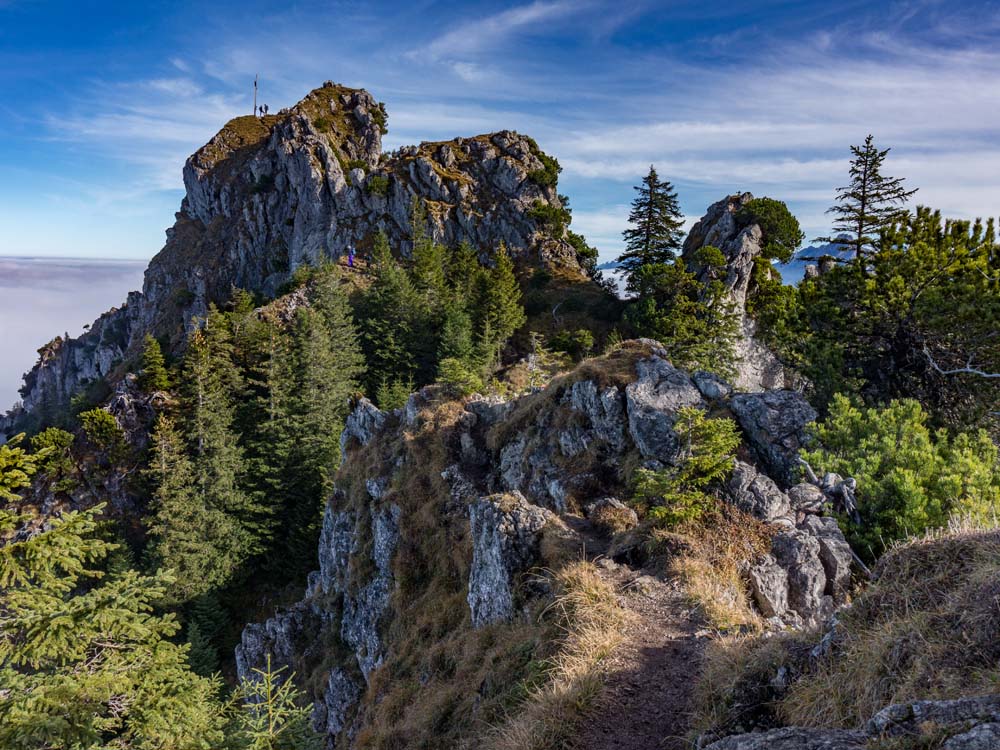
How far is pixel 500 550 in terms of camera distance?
13.0 metres

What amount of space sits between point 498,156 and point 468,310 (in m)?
33.9

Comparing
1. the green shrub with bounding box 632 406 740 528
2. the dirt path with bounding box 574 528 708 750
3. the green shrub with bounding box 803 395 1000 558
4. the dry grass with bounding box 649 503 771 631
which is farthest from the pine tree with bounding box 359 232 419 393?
the dirt path with bounding box 574 528 708 750

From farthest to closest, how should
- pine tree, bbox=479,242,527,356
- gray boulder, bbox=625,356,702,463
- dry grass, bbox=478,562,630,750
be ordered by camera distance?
pine tree, bbox=479,242,527,356, gray boulder, bbox=625,356,702,463, dry grass, bbox=478,562,630,750

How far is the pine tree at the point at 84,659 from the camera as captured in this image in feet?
24.1

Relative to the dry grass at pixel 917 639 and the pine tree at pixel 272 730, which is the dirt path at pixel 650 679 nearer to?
the dry grass at pixel 917 639

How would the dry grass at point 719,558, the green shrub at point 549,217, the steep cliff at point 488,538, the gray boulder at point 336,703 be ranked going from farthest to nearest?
the green shrub at point 549,217 → the gray boulder at point 336,703 → the steep cliff at point 488,538 → the dry grass at point 719,558

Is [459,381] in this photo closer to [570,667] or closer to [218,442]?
[570,667]

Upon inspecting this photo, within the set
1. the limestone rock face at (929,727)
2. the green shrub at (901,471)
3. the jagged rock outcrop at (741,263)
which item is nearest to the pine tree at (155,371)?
the jagged rock outcrop at (741,263)

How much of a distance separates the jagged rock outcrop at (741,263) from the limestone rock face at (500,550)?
2662 cm

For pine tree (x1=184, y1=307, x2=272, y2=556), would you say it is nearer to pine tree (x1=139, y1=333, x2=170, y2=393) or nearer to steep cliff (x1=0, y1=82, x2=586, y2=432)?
pine tree (x1=139, y1=333, x2=170, y2=393)

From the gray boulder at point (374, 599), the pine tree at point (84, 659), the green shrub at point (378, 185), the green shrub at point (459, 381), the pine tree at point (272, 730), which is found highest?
the green shrub at point (378, 185)

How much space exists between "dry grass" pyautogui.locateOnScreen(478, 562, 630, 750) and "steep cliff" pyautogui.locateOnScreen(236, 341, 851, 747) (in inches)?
7.0

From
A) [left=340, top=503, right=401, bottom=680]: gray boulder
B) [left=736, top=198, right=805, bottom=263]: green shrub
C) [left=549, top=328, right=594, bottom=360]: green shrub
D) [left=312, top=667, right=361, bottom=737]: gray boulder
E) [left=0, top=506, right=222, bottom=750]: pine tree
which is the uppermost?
[left=736, top=198, right=805, bottom=263]: green shrub

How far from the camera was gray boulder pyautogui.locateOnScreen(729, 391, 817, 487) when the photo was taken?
52.3 feet
